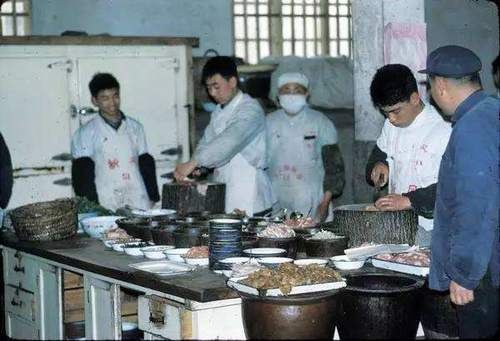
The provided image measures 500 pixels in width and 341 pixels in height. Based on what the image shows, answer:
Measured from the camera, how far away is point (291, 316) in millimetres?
3938

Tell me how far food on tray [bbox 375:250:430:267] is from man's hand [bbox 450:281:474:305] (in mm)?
510

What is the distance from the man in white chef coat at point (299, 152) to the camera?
7.93m

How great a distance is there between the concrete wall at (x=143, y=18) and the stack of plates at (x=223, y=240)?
7265 mm

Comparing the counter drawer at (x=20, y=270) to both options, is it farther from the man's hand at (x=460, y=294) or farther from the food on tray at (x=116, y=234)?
the man's hand at (x=460, y=294)

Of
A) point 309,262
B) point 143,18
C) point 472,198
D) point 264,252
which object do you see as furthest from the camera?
point 143,18

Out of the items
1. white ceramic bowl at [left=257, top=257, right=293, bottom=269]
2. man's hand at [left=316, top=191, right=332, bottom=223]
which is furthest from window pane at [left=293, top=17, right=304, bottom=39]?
white ceramic bowl at [left=257, top=257, right=293, bottom=269]

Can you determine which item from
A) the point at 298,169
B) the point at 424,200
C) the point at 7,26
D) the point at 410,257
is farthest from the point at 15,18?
the point at 410,257

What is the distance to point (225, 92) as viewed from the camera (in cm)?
723

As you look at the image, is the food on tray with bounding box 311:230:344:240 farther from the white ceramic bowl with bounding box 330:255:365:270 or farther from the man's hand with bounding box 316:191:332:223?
the man's hand with bounding box 316:191:332:223

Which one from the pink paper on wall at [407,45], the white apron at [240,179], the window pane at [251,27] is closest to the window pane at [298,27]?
the window pane at [251,27]

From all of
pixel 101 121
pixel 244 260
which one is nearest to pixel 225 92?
pixel 101 121

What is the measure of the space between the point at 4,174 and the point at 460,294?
4.09m

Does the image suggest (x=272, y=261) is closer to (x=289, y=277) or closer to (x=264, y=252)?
(x=264, y=252)

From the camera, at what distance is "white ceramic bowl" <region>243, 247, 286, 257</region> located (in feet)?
16.1
